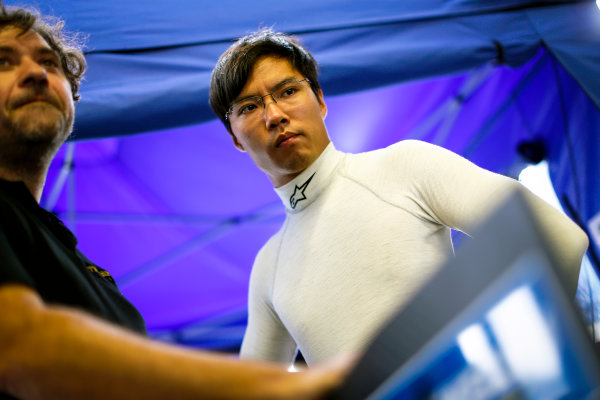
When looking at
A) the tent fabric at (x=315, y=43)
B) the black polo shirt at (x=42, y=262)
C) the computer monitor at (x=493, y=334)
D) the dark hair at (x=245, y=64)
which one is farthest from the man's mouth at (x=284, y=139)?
the computer monitor at (x=493, y=334)

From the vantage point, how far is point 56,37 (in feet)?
4.57

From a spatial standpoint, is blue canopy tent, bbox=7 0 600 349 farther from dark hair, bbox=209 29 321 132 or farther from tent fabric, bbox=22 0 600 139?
dark hair, bbox=209 29 321 132

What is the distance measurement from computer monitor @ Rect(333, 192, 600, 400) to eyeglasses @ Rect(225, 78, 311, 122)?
3.22ft

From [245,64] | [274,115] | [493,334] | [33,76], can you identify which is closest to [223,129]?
[245,64]

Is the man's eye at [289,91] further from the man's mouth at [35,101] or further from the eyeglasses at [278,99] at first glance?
the man's mouth at [35,101]

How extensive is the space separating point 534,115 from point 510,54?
601 millimetres

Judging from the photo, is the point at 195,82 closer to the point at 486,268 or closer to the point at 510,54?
the point at 510,54

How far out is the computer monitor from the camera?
363 mm

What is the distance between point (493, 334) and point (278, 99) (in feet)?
3.41

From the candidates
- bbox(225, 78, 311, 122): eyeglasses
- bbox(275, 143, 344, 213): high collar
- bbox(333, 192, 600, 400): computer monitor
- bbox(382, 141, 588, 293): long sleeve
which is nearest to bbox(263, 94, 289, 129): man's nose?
bbox(225, 78, 311, 122): eyeglasses

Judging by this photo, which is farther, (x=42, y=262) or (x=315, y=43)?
(x=315, y=43)

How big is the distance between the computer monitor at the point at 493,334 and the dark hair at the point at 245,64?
42.1 inches

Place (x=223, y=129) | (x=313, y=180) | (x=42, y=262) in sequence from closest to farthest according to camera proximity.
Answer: (x=42, y=262) < (x=313, y=180) < (x=223, y=129)

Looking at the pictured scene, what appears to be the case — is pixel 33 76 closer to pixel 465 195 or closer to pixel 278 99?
pixel 278 99
